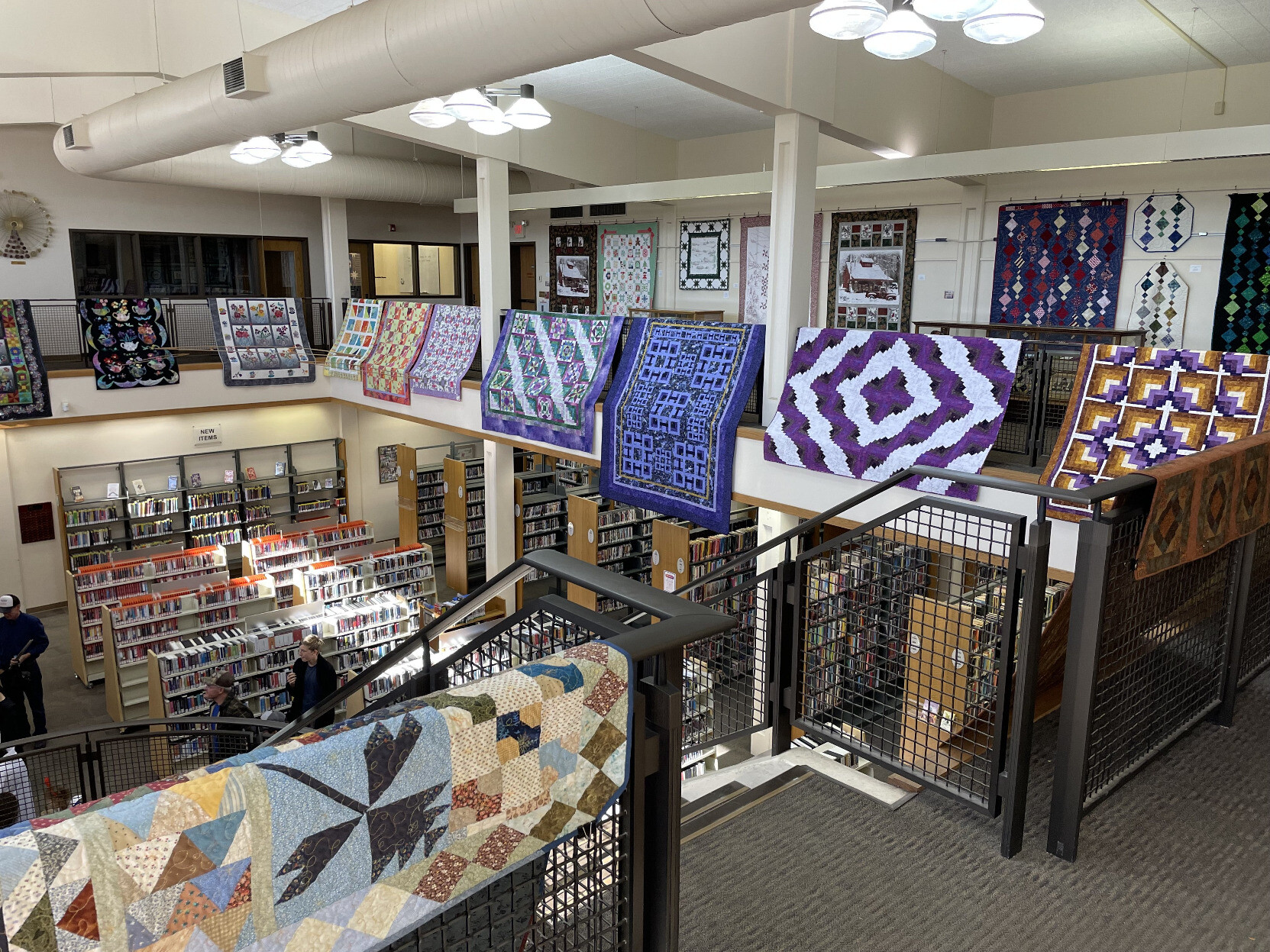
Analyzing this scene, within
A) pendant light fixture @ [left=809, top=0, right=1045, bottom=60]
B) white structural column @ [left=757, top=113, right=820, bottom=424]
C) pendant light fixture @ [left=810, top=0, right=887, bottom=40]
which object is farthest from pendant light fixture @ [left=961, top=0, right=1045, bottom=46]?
white structural column @ [left=757, top=113, right=820, bottom=424]

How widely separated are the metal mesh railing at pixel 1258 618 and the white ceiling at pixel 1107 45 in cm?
554

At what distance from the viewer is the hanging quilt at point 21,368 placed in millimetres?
11227

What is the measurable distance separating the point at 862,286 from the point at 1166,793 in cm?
956

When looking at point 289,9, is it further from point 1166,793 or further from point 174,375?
point 1166,793

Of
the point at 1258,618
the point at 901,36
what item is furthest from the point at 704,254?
the point at 1258,618

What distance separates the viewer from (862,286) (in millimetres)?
12258

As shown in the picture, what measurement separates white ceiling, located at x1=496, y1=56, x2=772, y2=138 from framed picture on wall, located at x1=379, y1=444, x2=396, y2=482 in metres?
6.31

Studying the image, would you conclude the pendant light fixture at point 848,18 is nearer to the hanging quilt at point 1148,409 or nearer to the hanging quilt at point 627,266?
the hanging quilt at point 1148,409

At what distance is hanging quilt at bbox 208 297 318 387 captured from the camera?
42.3ft

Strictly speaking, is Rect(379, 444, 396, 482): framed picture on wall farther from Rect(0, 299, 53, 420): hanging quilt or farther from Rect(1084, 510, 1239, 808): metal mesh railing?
Rect(1084, 510, 1239, 808): metal mesh railing

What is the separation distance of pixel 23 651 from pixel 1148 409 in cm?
908

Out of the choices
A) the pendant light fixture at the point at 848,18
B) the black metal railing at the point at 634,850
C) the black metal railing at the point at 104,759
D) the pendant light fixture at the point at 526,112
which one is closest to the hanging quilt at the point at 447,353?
the pendant light fixture at the point at 526,112

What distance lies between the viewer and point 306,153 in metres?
9.02

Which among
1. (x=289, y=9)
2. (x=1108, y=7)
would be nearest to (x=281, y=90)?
(x=289, y=9)
